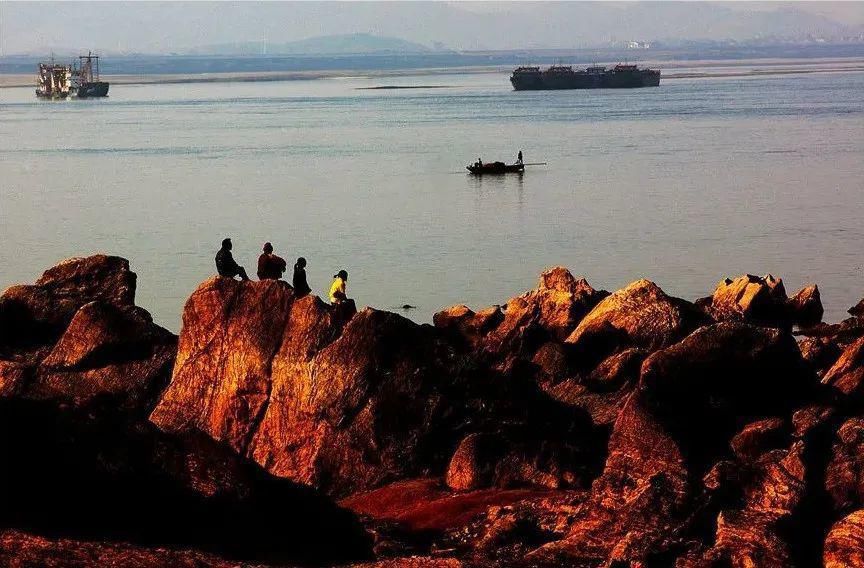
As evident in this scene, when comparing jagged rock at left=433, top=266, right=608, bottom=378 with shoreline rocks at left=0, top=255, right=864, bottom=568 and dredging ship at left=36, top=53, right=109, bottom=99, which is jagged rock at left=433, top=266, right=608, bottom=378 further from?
dredging ship at left=36, top=53, right=109, bottom=99

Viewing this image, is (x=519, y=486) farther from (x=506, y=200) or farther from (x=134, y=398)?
(x=506, y=200)

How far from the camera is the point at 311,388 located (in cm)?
1675

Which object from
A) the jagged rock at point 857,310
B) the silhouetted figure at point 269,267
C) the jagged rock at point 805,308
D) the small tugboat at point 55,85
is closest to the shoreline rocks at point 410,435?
the silhouetted figure at point 269,267

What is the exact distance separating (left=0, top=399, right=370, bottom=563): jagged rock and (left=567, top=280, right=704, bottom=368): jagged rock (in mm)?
9620

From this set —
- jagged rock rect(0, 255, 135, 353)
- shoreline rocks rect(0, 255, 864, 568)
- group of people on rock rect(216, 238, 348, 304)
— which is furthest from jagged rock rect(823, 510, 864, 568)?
jagged rock rect(0, 255, 135, 353)

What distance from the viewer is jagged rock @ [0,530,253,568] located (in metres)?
9.15

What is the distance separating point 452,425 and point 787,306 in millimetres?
→ 14824

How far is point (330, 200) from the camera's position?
6103 centimetres

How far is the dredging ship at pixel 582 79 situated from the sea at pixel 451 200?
211 feet

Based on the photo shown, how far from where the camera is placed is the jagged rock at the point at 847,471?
38.4 ft

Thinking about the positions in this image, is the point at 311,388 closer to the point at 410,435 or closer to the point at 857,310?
the point at 410,435

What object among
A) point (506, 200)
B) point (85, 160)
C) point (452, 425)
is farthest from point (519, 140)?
point (452, 425)

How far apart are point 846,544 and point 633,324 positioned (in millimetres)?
11869

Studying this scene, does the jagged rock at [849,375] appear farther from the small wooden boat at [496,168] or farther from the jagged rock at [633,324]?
the small wooden boat at [496,168]
